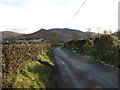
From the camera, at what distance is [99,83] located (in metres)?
9.43

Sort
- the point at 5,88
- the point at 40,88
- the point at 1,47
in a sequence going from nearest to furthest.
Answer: the point at 5,88 < the point at 40,88 < the point at 1,47

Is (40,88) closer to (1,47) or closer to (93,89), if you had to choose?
(93,89)

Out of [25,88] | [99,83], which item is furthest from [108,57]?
[25,88]

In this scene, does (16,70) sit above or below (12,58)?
below

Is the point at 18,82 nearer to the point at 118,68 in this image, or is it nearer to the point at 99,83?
the point at 99,83

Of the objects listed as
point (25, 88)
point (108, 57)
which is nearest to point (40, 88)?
point (25, 88)

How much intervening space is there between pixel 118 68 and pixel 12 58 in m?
9.71

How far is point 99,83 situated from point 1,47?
23.4ft

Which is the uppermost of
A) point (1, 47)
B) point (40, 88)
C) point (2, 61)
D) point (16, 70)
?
point (1, 47)

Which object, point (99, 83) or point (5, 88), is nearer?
point (5, 88)

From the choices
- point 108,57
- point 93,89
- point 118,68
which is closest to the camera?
point 93,89

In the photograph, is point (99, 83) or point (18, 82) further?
point (99, 83)

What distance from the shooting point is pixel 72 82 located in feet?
32.5

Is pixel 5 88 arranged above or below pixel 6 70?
below
